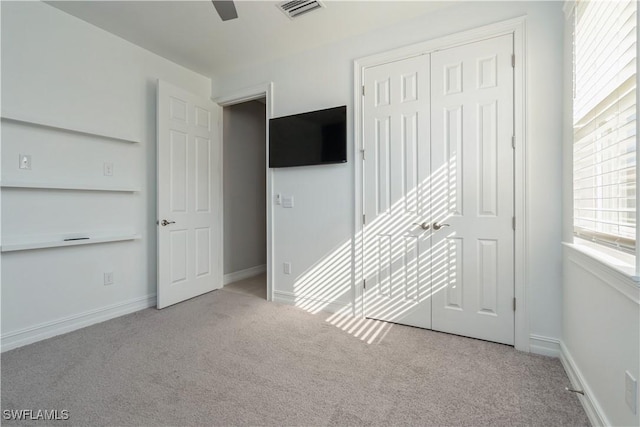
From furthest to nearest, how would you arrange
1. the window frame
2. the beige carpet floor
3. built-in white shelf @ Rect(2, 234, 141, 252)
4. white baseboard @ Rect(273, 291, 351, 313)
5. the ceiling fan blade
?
white baseboard @ Rect(273, 291, 351, 313) < built-in white shelf @ Rect(2, 234, 141, 252) < the ceiling fan blade < the beige carpet floor < the window frame

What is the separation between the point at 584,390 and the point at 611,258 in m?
0.75

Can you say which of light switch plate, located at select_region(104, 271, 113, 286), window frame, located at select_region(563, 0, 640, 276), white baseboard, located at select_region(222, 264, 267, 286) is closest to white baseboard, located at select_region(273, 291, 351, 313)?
white baseboard, located at select_region(222, 264, 267, 286)

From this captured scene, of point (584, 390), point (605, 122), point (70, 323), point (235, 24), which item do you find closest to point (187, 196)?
point (70, 323)

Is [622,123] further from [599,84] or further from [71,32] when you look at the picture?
[71,32]

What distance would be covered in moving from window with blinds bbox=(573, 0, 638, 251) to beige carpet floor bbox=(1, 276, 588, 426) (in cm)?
96

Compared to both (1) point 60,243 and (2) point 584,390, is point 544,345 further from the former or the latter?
(1) point 60,243

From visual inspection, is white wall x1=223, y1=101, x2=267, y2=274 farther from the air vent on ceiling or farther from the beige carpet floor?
the air vent on ceiling

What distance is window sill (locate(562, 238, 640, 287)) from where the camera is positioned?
3.64ft

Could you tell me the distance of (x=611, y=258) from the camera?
135 cm

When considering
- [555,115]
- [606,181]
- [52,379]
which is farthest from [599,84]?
[52,379]

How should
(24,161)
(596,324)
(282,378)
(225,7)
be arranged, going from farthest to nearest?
(24,161)
(225,7)
(282,378)
(596,324)

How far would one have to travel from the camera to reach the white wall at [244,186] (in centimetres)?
413

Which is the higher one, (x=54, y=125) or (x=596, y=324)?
(x=54, y=125)

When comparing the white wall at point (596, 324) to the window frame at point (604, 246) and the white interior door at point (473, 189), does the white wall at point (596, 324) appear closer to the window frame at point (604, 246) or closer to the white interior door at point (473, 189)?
the window frame at point (604, 246)
